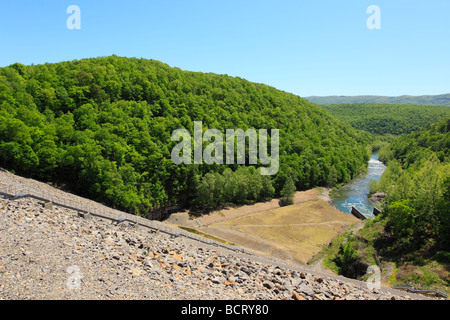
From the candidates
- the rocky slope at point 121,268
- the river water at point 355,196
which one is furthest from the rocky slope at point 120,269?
the river water at point 355,196

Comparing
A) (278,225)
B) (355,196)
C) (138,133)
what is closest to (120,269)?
(278,225)

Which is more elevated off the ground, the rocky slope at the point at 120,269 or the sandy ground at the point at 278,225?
the rocky slope at the point at 120,269

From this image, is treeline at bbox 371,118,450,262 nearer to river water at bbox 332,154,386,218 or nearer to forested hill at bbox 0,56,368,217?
river water at bbox 332,154,386,218

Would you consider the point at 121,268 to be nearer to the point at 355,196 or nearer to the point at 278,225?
the point at 278,225

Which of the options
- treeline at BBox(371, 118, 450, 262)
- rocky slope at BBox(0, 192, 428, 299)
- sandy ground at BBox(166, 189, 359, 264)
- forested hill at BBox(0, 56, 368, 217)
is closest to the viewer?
rocky slope at BBox(0, 192, 428, 299)

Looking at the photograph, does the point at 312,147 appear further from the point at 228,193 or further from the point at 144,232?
the point at 144,232

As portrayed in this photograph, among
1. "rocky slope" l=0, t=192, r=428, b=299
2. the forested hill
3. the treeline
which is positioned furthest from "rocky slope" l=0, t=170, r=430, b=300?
the forested hill

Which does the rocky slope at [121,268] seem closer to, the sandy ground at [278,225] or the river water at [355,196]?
the sandy ground at [278,225]
